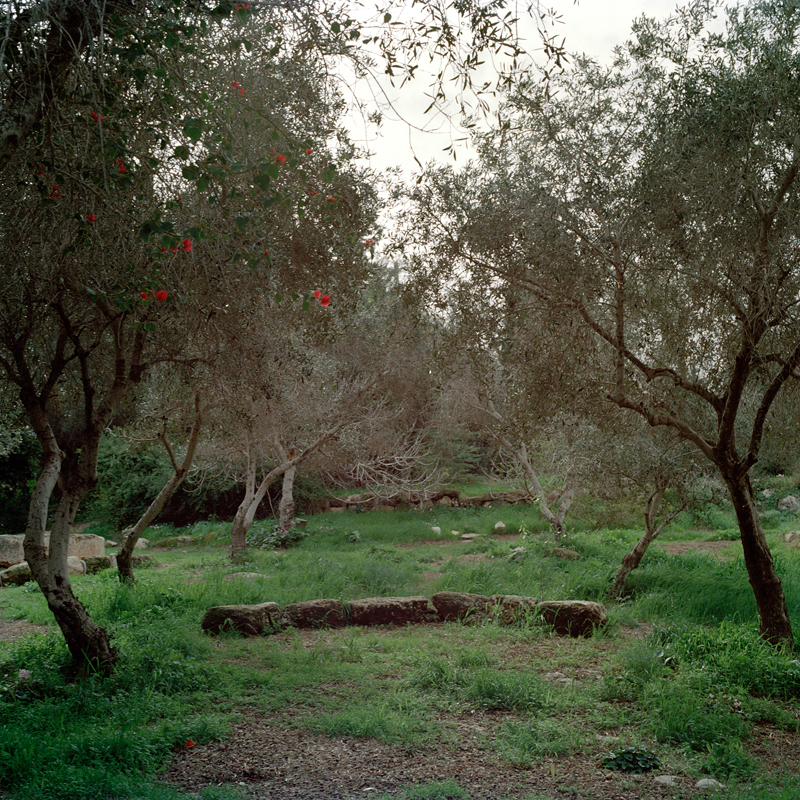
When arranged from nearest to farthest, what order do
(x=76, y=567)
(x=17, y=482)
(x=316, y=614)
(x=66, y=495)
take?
(x=66, y=495) → (x=316, y=614) → (x=76, y=567) → (x=17, y=482)

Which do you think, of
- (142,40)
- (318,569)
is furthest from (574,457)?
(142,40)

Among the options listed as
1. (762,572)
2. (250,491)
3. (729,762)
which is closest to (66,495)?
(729,762)

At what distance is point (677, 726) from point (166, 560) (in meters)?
14.1

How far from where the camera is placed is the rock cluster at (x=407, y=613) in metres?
9.26

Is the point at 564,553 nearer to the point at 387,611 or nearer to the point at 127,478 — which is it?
the point at 387,611

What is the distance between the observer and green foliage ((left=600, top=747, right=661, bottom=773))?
516 centimetres

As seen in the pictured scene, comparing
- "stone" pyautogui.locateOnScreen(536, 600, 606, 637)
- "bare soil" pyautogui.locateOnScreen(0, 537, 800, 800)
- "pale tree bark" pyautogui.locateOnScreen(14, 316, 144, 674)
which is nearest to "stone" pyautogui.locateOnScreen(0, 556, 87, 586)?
"pale tree bark" pyautogui.locateOnScreen(14, 316, 144, 674)

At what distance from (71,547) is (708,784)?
16.1 metres

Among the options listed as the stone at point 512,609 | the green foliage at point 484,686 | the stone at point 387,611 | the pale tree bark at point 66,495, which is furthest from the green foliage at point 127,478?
the green foliage at point 484,686

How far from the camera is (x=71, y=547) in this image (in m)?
17.1

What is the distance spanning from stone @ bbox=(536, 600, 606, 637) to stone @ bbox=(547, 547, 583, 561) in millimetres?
5205

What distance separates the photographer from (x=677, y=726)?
19.1ft

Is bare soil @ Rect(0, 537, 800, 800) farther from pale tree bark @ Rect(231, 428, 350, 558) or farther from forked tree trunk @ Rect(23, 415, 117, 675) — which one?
pale tree bark @ Rect(231, 428, 350, 558)

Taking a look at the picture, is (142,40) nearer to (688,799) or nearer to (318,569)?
(688,799)
